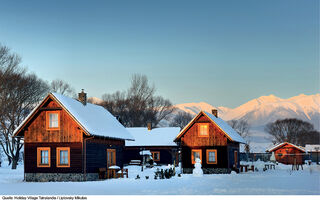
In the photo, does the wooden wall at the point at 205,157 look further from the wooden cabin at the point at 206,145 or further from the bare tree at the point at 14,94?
the bare tree at the point at 14,94

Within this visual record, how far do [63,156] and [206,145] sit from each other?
14.8 m

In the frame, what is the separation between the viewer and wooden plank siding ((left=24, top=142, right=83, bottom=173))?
3281cm

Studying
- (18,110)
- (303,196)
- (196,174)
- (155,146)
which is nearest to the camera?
(303,196)

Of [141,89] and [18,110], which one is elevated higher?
[141,89]

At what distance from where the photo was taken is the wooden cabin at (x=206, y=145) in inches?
1623

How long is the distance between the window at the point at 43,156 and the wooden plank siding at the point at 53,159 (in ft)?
0.80

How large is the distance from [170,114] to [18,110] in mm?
44908

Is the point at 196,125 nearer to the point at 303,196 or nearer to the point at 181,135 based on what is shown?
the point at 181,135

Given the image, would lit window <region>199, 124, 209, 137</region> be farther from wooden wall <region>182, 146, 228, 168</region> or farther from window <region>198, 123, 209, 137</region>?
wooden wall <region>182, 146, 228, 168</region>

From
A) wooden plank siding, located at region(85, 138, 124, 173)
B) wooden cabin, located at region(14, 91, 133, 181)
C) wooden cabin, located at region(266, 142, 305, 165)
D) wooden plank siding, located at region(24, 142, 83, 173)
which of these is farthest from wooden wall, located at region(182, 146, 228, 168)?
wooden cabin, located at region(266, 142, 305, 165)

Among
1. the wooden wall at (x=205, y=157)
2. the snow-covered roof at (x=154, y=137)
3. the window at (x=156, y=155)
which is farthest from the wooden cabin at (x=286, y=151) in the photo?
the wooden wall at (x=205, y=157)

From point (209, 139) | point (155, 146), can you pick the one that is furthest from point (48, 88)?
point (209, 139)

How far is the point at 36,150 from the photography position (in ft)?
111

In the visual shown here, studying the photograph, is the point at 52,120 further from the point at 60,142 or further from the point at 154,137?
the point at 154,137
